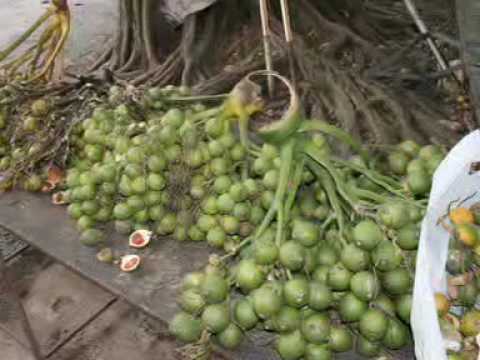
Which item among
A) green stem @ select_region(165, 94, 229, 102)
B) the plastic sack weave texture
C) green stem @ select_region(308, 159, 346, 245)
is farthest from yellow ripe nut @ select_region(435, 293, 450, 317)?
green stem @ select_region(165, 94, 229, 102)

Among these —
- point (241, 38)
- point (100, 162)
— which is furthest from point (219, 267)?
point (241, 38)

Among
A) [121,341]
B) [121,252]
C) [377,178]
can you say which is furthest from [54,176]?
[377,178]

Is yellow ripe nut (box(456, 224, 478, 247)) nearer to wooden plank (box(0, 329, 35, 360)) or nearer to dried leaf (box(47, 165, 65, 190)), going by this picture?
dried leaf (box(47, 165, 65, 190))

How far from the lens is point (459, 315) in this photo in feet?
3.93

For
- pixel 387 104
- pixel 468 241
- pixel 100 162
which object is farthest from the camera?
pixel 387 104

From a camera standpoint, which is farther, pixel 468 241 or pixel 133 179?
pixel 133 179

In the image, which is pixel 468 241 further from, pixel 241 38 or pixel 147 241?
Result: pixel 241 38

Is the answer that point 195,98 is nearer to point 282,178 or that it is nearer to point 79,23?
point 282,178

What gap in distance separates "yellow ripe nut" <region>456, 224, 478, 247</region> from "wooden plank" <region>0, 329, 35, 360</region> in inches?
67.2

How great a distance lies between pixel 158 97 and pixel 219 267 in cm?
79

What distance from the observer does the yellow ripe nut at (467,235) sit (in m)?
1.13

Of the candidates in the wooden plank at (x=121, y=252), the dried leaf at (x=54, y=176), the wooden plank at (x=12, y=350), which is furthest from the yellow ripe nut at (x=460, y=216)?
the wooden plank at (x=12, y=350)

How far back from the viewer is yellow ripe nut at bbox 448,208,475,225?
1162 mm

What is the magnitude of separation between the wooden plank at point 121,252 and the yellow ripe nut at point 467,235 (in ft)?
1.79
